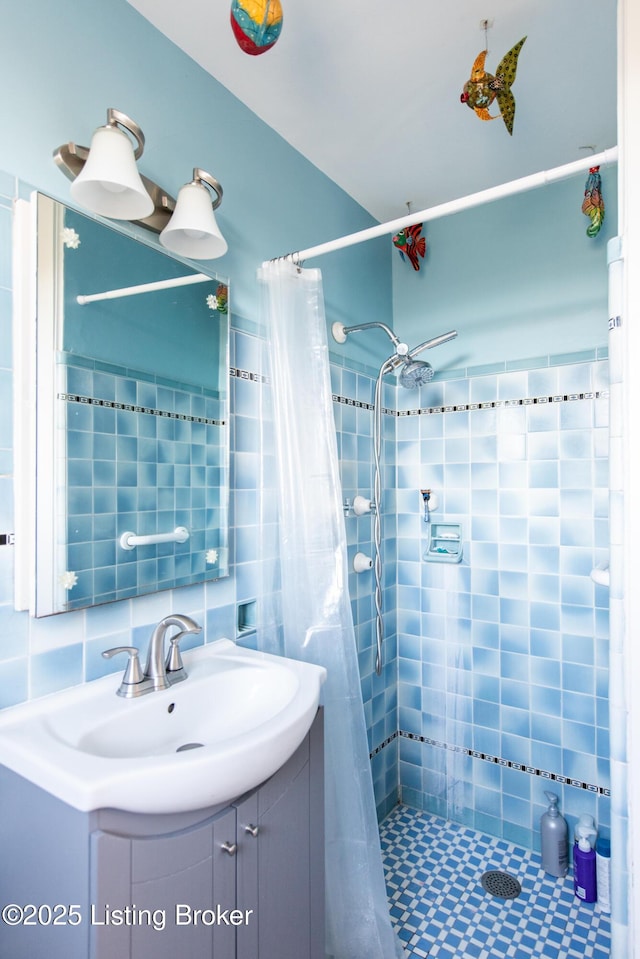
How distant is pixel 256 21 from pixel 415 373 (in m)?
1.19

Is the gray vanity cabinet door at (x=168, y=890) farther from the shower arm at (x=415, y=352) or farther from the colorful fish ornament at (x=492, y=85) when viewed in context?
the colorful fish ornament at (x=492, y=85)

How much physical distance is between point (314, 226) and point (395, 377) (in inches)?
28.8

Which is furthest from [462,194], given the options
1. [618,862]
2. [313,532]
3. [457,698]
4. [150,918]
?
[150,918]

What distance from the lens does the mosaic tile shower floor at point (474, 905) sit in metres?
1.58

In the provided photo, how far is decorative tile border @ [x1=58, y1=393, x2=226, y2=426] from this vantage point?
3.69ft

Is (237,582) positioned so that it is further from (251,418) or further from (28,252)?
(28,252)

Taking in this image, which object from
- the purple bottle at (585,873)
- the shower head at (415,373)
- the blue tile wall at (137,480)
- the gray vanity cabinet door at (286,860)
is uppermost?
the shower head at (415,373)

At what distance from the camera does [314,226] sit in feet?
6.29

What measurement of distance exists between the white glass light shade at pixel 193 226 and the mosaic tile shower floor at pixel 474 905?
83.9 inches

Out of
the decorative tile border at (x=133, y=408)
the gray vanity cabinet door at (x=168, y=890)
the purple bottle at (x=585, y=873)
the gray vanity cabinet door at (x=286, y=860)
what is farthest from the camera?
the purple bottle at (x=585, y=873)

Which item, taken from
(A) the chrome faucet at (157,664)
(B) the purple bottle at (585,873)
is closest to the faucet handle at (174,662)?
(A) the chrome faucet at (157,664)

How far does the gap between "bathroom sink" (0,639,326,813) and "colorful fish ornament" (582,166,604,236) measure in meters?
1.78

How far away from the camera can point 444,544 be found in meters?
2.20

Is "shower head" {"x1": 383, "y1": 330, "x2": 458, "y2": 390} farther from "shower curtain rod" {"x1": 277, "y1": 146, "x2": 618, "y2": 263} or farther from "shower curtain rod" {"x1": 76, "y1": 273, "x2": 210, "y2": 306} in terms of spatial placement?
"shower curtain rod" {"x1": 76, "y1": 273, "x2": 210, "y2": 306}
